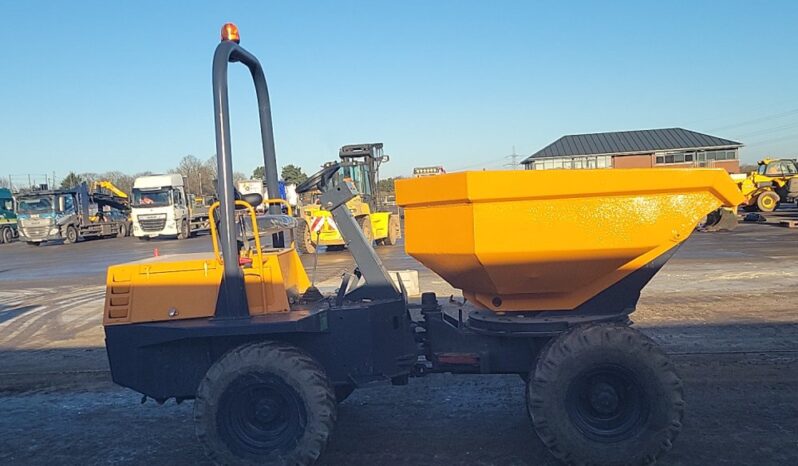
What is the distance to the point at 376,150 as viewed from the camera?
62.4 feet

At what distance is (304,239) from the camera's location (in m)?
17.8

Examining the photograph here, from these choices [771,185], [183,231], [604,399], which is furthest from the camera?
[183,231]

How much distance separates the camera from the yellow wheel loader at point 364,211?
17.1 metres

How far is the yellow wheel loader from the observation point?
674 inches

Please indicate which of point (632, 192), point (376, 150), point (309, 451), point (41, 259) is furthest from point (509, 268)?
point (41, 259)

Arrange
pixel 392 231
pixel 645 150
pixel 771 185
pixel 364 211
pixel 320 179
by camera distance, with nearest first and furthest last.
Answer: pixel 320 179, pixel 364 211, pixel 392 231, pixel 771 185, pixel 645 150

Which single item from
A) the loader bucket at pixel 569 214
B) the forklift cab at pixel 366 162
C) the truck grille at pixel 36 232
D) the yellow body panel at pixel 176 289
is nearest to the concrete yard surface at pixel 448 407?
the yellow body panel at pixel 176 289

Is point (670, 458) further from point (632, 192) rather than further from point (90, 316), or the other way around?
point (90, 316)

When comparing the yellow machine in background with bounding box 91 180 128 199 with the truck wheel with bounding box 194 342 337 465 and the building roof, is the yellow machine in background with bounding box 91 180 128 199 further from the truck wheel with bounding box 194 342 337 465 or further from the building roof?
the truck wheel with bounding box 194 342 337 465

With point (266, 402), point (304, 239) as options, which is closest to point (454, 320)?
point (266, 402)

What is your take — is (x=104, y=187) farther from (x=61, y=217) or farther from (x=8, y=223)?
(x=8, y=223)

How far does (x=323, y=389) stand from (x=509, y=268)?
1380mm

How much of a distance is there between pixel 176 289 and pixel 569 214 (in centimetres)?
260

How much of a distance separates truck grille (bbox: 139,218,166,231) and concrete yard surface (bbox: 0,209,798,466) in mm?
19576
